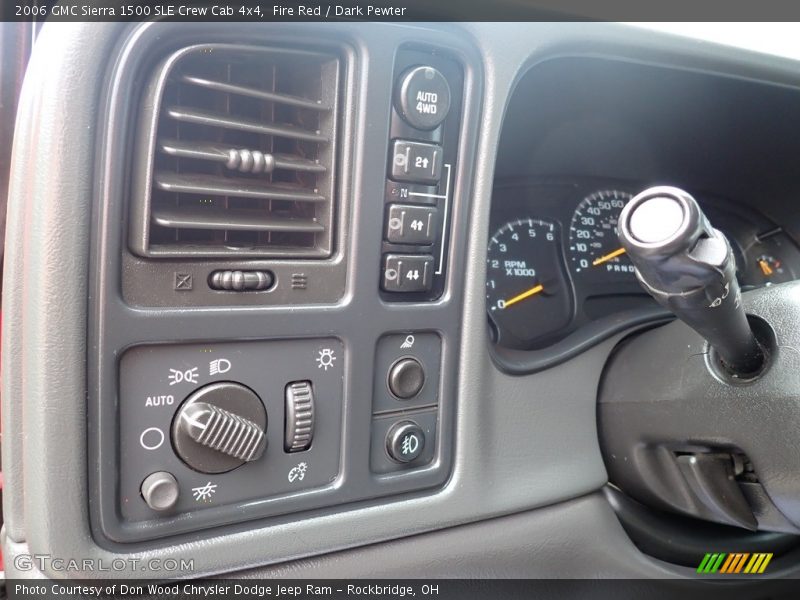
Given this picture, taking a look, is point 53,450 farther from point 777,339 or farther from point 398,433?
point 777,339

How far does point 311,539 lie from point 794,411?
0.58m

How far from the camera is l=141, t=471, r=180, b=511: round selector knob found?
0.69 meters

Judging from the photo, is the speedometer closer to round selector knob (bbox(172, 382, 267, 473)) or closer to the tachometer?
the tachometer

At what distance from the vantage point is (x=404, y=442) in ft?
2.78

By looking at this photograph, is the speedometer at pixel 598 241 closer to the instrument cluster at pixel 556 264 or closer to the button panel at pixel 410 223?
the instrument cluster at pixel 556 264

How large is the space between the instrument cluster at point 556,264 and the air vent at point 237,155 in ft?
1.55

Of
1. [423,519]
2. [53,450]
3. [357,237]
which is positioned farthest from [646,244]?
[53,450]

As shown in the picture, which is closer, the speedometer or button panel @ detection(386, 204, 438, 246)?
button panel @ detection(386, 204, 438, 246)

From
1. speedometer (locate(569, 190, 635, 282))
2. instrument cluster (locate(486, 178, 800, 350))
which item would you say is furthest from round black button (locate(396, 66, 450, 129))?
speedometer (locate(569, 190, 635, 282))

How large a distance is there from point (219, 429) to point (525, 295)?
0.71 meters

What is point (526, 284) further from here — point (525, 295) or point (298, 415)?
point (298, 415)

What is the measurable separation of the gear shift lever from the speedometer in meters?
0.66

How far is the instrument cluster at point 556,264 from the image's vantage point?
123cm

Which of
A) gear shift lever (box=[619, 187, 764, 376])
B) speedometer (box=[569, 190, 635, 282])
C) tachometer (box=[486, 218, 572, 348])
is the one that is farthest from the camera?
speedometer (box=[569, 190, 635, 282])
